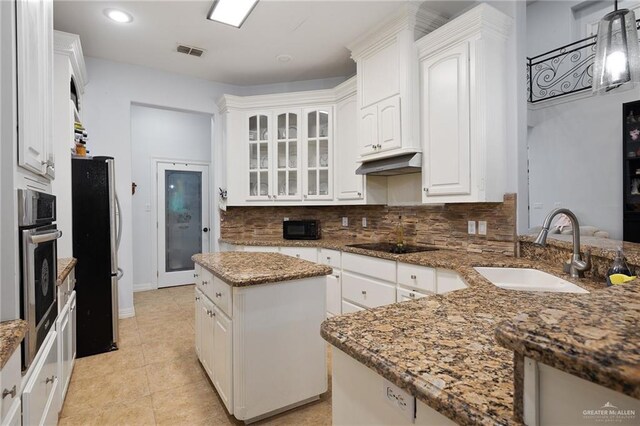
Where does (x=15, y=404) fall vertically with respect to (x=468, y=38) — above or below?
below

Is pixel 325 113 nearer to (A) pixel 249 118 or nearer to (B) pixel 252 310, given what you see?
(A) pixel 249 118

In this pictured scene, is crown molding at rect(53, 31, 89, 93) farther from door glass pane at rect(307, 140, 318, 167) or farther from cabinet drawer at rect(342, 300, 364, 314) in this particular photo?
cabinet drawer at rect(342, 300, 364, 314)

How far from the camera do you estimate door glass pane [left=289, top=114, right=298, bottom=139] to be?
4.06 m

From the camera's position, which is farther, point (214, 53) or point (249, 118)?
point (249, 118)

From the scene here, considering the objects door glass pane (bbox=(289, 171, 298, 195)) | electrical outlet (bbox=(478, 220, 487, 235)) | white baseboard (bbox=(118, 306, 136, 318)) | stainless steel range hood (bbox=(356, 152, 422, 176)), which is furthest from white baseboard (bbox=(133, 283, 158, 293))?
electrical outlet (bbox=(478, 220, 487, 235))

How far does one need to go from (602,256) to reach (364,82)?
2406 millimetres

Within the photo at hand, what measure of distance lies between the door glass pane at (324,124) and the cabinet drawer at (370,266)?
4.98ft

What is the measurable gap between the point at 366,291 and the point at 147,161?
395 centimetres

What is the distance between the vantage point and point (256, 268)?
2023 millimetres

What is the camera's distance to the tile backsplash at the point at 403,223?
261cm

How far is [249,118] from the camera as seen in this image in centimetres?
420

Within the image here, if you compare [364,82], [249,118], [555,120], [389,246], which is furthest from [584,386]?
[555,120]

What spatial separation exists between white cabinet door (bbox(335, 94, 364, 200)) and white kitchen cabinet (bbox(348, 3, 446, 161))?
0.31 m

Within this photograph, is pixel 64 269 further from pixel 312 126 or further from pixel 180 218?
pixel 180 218
